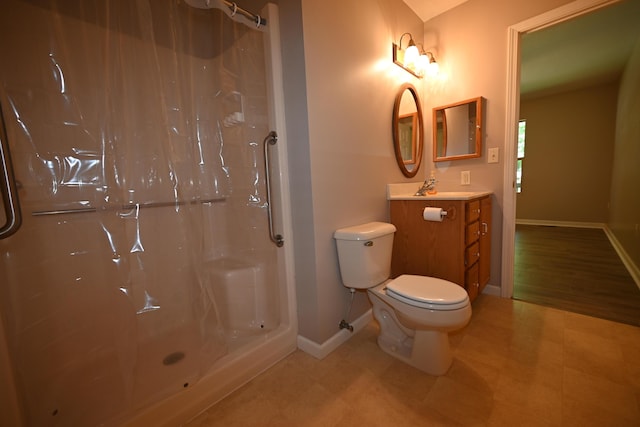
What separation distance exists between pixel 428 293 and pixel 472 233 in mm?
746

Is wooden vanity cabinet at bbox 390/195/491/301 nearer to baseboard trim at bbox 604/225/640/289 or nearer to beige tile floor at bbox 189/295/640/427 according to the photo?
beige tile floor at bbox 189/295/640/427

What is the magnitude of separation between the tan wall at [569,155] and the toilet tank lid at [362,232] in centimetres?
495

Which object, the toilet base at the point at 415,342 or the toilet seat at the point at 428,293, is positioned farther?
the toilet base at the point at 415,342

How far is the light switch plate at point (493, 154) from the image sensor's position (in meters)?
1.95

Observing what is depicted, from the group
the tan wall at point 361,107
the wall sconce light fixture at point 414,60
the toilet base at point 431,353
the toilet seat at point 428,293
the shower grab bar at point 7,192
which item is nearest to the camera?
the shower grab bar at point 7,192

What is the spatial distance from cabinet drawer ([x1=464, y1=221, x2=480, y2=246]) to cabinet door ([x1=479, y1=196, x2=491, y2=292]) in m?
0.10

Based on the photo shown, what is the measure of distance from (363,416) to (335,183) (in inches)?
43.8

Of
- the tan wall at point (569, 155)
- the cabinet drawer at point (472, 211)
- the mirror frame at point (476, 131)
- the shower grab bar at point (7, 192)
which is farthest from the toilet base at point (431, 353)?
the tan wall at point (569, 155)

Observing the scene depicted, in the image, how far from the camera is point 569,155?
4430 millimetres

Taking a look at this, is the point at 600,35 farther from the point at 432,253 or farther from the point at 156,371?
the point at 156,371

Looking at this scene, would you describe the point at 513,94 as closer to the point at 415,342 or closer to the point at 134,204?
the point at 415,342

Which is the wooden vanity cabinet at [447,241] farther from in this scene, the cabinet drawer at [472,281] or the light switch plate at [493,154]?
the light switch plate at [493,154]

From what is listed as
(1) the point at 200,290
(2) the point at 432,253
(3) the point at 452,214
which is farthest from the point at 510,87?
(1) the point at 200,290

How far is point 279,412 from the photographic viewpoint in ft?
3.62
